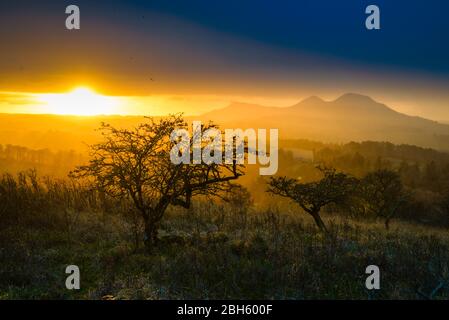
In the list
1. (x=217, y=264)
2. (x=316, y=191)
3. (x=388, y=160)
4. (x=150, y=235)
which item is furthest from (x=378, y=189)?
(x=388, y=160)

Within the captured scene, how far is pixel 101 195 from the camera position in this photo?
17766 mm

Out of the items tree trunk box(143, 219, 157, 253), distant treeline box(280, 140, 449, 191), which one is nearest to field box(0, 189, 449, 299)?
tree trunk box(143, 219, 157, 253)

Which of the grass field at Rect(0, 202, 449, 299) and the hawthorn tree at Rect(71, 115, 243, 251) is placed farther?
the hawthorn tree at Rect(71, 115, 243, 251)

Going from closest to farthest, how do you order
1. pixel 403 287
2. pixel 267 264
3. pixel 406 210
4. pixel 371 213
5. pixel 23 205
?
pixel 403 287
pixel 267 264
pixel 23 205
pixel 371 213
pixel 406 210

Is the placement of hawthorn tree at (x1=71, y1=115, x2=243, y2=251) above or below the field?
above

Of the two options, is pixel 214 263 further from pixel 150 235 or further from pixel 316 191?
pixel 316 191

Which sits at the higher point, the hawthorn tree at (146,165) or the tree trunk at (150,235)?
the hawthorn tree at (146,165)

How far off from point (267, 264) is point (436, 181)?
263ft

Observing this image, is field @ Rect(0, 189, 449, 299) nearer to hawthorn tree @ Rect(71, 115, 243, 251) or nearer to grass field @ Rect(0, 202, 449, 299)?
grass field @ Rect(0, 202, 449, 299)

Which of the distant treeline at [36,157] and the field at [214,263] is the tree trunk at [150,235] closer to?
the field at [214,263]

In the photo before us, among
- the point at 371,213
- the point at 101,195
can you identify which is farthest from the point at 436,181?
the point at 101,195

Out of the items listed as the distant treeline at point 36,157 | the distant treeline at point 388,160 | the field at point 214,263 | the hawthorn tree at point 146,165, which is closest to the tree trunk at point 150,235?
the hawthorn tree at point 146,165
